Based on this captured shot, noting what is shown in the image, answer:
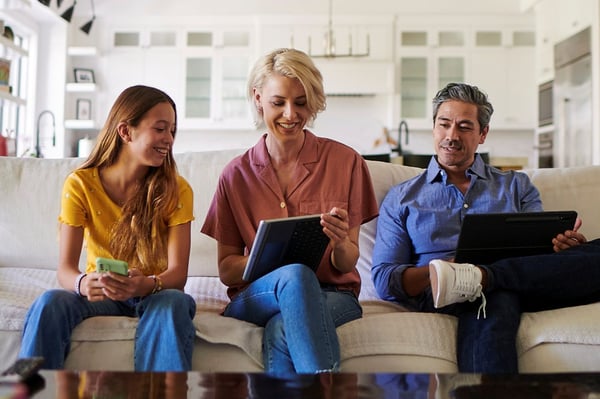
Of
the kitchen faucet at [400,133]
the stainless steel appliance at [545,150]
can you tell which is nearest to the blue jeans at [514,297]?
the stainless steel appliance at [545,150]

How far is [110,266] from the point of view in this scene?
58.2 inches

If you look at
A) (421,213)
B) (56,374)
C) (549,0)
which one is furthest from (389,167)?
(549,0)

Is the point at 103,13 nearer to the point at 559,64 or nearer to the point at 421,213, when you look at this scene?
the point at 559,64

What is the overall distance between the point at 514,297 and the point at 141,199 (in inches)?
39.7

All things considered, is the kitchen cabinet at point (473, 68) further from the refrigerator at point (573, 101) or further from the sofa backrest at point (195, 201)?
the sofa backrest at point (195, 201)

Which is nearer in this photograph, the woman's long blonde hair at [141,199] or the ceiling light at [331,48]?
the woman's long blonde hair at [141,199]

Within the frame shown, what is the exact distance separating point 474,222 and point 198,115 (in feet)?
18.8

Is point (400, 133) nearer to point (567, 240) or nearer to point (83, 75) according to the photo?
point (83, 75)

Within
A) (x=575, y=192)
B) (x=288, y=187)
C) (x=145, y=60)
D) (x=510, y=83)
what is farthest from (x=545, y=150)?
(x=288, y=187)

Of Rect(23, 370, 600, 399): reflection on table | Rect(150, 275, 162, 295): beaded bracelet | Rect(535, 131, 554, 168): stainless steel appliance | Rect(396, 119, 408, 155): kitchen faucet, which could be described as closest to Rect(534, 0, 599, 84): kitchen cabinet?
Rect(535, 131, 554, 168): stainless steel appliance

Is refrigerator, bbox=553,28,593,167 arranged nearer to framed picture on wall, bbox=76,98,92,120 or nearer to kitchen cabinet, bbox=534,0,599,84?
kitchen cabinet, bbox=534,0,599,84

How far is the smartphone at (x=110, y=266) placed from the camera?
1.46m

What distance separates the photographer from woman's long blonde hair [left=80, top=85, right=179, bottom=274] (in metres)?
1.76

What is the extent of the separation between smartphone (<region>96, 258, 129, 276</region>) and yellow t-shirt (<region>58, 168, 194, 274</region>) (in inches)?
11.5
